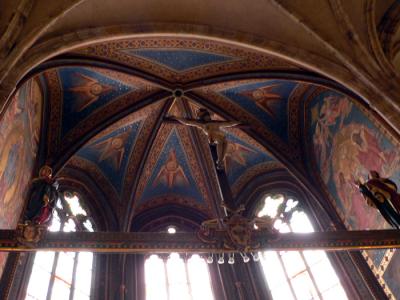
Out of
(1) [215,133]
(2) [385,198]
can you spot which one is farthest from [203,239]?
(2) [385,198]

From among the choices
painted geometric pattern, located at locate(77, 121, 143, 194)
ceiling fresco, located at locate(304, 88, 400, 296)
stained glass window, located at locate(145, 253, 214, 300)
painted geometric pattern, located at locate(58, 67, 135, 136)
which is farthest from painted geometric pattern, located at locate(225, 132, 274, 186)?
painted geometric pattern, located at locate(58, 67, 135, 136)

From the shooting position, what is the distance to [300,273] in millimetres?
9914

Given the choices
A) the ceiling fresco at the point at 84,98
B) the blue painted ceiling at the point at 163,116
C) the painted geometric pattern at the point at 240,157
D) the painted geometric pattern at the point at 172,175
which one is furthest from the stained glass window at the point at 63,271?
the painted geometric pattern at the point at 240,157

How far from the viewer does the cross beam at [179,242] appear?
6.30 m

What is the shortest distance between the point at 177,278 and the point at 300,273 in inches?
94.5

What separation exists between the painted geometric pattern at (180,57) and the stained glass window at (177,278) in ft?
13.0

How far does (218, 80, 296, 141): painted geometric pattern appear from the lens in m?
11.2

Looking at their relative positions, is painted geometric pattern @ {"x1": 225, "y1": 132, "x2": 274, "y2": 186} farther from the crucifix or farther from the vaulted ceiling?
the crucifix

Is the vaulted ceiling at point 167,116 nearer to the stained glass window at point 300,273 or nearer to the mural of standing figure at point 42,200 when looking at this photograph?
the stained glass window at point 300,273

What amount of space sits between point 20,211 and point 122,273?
2.27 meters

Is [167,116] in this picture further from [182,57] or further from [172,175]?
[172,175]

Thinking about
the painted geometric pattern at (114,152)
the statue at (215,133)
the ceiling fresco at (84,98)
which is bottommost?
the statue at (215,133)

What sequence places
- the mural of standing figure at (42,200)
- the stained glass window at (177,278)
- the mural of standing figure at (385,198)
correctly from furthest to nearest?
the stained glass window at (177,278)
the mural of standing figure at (385,198)
the mural of standing figure at (42,200)

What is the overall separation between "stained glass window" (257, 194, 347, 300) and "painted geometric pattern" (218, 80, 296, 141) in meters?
2.05
